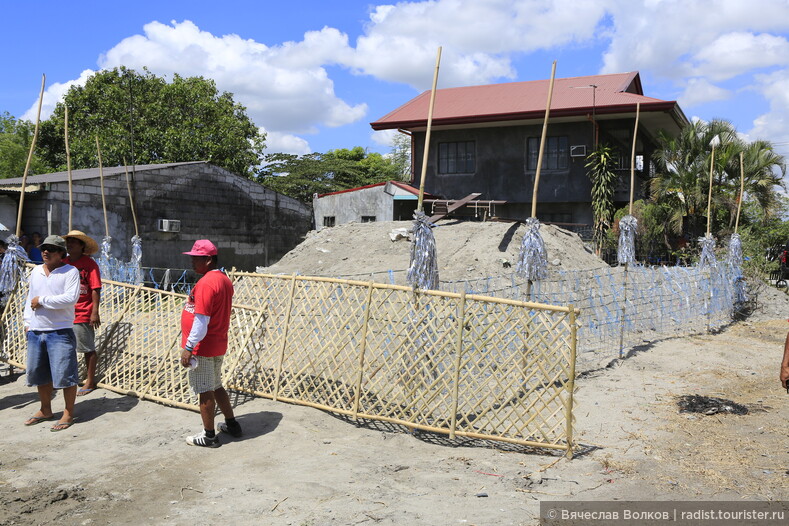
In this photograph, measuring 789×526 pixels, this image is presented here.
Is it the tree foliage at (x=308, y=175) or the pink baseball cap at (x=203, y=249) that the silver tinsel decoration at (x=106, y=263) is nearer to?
the pink baseball cap at (x=203, y=249)

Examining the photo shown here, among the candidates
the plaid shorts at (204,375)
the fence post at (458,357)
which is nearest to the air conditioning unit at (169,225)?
the plaid shorts at (204,375)

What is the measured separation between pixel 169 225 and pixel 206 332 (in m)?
12.8

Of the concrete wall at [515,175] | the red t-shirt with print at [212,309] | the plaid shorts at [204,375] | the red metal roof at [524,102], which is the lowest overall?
the plaid shorts at [204,375]

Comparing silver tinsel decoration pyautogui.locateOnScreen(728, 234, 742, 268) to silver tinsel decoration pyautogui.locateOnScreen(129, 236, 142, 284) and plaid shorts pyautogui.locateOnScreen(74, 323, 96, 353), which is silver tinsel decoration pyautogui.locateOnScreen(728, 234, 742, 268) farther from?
silver tinsel decoration pyautogui.locateOnScreen(129, 236, 142, 284)

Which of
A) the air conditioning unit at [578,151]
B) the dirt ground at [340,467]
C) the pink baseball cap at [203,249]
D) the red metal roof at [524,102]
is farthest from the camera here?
the air conditioning unit at [578,151]

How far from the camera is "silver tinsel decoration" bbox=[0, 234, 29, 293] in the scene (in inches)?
291

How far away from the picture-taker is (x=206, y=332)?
5078 mm

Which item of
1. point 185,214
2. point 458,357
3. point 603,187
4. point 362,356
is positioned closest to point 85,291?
point 362,356

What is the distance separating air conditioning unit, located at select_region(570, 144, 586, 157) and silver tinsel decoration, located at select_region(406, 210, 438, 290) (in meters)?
15.3

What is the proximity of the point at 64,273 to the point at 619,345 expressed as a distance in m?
8.23

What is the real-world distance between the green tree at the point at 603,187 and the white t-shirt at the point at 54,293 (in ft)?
53.9

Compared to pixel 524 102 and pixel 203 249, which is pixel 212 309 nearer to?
pixel 203 249

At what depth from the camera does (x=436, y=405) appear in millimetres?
5566

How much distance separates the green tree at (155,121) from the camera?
2842 centimetres
